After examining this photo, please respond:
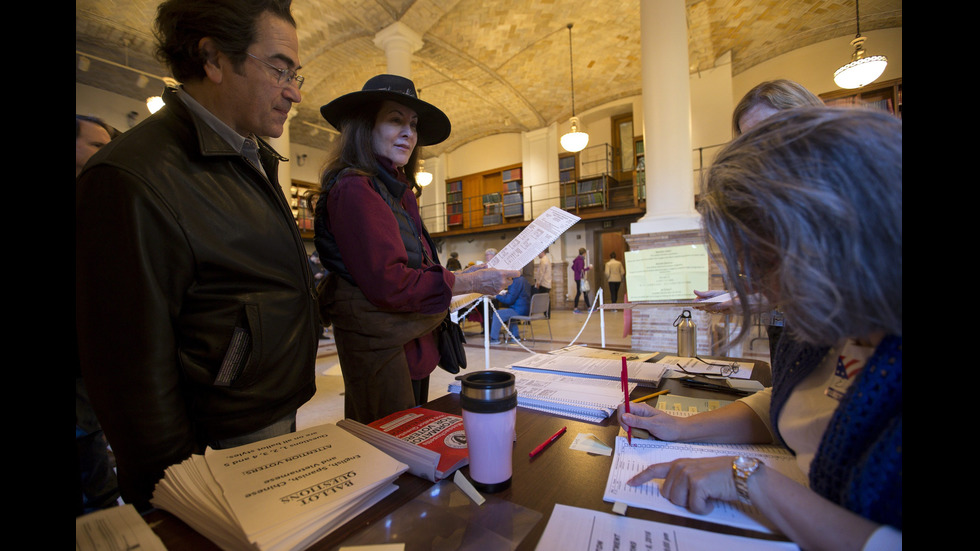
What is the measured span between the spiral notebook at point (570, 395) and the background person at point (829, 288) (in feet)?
1.10

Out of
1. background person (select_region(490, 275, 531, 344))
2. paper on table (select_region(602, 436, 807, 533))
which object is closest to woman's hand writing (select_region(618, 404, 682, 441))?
paper on table (select_region(602, 436, 807, 533))

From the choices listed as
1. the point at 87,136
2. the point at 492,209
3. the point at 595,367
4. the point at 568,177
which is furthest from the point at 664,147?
the point at 492,209

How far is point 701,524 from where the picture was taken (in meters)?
0.50

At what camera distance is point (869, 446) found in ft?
1.41

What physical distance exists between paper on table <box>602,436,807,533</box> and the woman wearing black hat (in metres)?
0.67

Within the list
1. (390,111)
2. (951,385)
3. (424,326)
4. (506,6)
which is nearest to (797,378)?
(951,385)

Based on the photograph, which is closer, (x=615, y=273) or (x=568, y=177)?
(x=615, y=273)

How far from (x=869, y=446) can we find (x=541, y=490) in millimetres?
402

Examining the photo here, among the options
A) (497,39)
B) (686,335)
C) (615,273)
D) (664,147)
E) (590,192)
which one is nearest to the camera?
(686,335)

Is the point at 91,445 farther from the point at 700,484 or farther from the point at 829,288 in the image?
the point at 829,288

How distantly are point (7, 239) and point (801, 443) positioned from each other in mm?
976

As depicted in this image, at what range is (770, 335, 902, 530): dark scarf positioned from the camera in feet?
1.30

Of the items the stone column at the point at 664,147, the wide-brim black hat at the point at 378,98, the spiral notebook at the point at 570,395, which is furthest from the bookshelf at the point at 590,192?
the spiral notebook at the point at 570,395

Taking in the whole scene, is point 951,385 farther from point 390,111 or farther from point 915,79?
point 390,111
